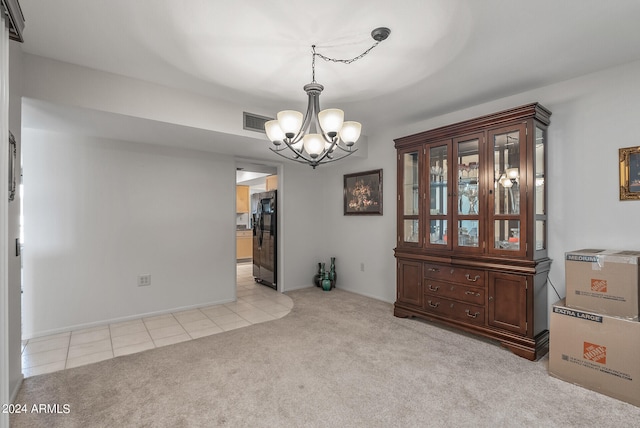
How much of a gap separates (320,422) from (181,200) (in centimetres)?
325

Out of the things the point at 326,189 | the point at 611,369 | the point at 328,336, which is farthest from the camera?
the point at 326,189

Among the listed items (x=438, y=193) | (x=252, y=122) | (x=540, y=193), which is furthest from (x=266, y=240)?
(x=540, y=193)

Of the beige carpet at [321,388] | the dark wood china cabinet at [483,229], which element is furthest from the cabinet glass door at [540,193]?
the beige carpet at [321,388]

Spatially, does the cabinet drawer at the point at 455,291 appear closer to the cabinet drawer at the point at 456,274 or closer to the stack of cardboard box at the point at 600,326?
the cabinet drawer at the point at 456,274

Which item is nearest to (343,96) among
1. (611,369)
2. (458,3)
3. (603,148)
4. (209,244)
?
(458,3)

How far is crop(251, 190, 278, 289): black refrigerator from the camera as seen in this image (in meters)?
5.20

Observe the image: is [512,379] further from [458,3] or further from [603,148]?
[458,3]

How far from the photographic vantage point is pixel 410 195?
12.0ft

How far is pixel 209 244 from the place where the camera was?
4.37m

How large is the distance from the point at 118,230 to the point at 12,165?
1.73 metres

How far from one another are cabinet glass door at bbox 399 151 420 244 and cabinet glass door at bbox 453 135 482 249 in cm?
46

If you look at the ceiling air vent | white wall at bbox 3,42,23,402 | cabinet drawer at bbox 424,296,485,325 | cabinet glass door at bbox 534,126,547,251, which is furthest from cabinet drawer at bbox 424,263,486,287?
white wall at bbox 3,42,23,402

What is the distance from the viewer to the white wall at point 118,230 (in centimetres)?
326

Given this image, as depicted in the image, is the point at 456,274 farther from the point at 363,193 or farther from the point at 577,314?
the point at 363,193
